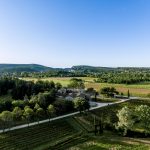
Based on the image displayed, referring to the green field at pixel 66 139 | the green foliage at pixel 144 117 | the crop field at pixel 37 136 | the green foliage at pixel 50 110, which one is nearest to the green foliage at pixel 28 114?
the green field at pixel 66 139

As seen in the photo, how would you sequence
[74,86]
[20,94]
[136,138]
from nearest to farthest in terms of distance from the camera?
[136,138]
[20,94]
[74,86]

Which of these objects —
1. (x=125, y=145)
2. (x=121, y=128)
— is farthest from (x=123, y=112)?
(x=125, y=145)

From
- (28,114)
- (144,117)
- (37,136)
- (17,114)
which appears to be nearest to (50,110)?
(28,114)

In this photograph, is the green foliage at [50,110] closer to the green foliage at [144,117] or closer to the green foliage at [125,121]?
the green foliage at [125,121]

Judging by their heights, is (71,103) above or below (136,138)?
above

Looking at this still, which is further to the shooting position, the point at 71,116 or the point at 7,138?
the point at 71,116

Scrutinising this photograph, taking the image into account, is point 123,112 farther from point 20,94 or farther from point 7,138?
point 20,94

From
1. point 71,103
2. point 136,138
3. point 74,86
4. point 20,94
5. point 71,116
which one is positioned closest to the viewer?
point 136,138

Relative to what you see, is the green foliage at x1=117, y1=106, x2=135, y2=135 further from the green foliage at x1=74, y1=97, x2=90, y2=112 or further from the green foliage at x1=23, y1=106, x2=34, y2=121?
the green foliage at x1=23, y1=106, x2=34, y2=121
